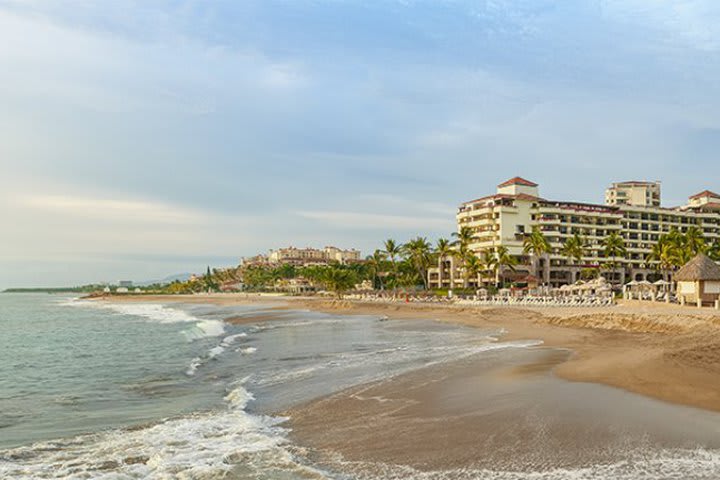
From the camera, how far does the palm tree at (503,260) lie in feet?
279

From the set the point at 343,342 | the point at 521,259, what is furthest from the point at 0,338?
the point at 521,259

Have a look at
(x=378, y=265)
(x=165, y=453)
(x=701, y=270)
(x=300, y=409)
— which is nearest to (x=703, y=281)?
(x=701, y=270)

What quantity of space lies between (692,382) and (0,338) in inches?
1472

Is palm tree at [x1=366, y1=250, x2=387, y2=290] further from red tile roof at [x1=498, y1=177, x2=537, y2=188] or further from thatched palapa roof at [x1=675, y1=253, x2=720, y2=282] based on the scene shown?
thatched palapa roof at [x1=675, y1=253, x2=720, y2=282]

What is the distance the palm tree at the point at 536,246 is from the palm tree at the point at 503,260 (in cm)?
300

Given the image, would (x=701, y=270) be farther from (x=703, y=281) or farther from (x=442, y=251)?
(x=442, y=251)

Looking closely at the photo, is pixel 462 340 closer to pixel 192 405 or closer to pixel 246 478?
pixel 192 405

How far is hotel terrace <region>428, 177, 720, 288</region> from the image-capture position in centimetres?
9244

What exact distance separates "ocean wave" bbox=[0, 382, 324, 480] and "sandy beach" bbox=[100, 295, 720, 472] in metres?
0.68

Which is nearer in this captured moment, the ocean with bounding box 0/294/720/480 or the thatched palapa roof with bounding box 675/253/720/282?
the ocean with bounding box 0/294/720/480

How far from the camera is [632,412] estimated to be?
10000mm

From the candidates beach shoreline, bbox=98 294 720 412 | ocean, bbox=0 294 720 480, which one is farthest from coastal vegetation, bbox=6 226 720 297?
ocean, bbox=0 294 720 480

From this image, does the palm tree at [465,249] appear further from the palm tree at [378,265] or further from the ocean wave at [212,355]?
the ocean wave at [212,355]

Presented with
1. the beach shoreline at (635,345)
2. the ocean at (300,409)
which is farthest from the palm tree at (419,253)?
the ocean at (300,409)
